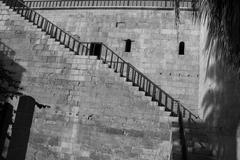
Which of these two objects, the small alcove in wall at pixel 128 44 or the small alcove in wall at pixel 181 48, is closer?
the small alcove in wall at pixel 181 48

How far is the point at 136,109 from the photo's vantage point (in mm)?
8633

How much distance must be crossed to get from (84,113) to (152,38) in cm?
506

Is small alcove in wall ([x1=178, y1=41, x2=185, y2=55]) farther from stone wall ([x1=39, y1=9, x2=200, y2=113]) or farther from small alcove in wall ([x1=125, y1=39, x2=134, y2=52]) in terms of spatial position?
small alcove in wall ([x1=125, y1=39, x2=134, y2=52])

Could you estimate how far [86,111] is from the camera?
30.0 ft

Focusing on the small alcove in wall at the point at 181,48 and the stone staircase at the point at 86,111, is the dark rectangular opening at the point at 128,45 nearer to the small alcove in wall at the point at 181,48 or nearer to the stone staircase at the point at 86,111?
the small alcove in wall at the point at 181,48

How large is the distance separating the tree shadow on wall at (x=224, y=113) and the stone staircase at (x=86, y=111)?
144 centimetres

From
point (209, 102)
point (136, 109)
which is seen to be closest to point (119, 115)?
point (136, 109)

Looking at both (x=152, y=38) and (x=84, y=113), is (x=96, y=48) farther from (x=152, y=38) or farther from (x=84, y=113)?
(x=84, y=113)

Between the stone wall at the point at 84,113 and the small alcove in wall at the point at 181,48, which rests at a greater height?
the small alcove in wall at the point at 181,48

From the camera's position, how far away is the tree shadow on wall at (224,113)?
5527 millimetres

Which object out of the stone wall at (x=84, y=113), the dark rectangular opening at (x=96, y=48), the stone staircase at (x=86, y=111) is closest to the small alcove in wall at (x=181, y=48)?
the stone staircase at (x=86, y=111)

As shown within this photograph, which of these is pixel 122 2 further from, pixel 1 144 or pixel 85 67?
pixel 1 144

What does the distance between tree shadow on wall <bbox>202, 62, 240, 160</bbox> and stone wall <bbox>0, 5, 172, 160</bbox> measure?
1705 mm

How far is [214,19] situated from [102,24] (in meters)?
8.48
